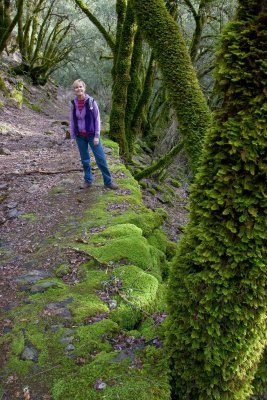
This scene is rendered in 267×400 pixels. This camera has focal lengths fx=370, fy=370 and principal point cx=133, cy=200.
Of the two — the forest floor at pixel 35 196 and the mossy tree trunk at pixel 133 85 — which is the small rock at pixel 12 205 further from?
the mossy tree trunk at pixel 133 85

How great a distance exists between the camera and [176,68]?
4.03m

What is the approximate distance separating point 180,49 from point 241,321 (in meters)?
2.88

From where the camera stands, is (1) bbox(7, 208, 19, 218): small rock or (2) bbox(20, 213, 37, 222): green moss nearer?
(2) bbox(20, 213, 37, 222): green moss

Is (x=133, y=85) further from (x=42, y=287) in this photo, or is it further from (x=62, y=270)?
(x=42, y=287)

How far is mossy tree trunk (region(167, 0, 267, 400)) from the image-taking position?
2.39 metres

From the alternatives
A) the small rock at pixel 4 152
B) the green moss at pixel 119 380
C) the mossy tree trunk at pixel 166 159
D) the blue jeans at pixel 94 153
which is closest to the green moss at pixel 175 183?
the mossy tree trunk at pixel 166 159

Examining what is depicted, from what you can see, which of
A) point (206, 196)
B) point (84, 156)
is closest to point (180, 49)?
point (206, 196)

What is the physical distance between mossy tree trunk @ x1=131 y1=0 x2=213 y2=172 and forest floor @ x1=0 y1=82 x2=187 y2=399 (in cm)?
254

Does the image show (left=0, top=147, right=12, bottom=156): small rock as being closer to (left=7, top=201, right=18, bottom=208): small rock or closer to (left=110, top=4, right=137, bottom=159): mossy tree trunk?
(left=110, top=4, right=137, bottom=159): mossy tree trunk

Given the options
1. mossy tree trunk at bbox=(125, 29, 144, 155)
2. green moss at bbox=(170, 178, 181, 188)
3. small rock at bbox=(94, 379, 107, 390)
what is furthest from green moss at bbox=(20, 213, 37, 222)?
green moss at bbox=(170, 178, 181, 188)

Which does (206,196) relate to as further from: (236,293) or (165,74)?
(165,74)

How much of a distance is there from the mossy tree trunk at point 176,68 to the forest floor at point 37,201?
8.35ft

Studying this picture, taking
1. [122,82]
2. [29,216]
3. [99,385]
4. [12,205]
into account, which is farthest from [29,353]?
[122,82]

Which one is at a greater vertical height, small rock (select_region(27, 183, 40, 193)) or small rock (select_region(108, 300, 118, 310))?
small rock (select_region(108, 300, 118, 310))
